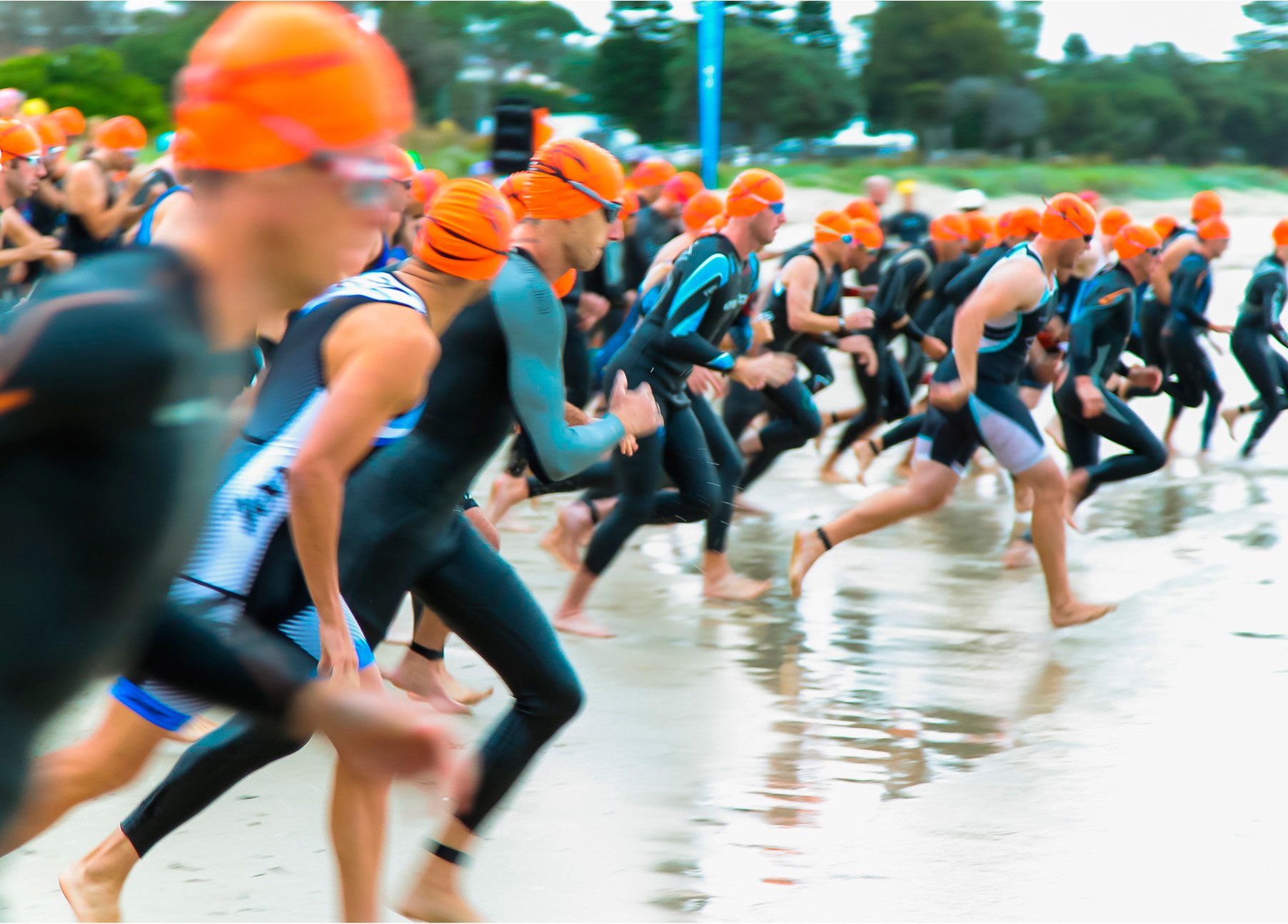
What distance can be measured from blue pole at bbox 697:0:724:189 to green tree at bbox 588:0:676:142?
788cm

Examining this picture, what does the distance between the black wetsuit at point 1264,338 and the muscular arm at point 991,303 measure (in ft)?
18.8

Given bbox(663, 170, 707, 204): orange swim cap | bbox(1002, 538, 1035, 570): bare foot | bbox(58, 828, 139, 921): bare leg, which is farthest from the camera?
bbox(663, 170, 707, 204): orange swim cap

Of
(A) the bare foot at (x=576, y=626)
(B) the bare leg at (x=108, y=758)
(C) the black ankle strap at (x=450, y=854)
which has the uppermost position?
(B) the bare leg at (x=108, y=758)

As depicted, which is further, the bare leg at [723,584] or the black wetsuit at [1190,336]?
the black wetsuit at [1190,336]

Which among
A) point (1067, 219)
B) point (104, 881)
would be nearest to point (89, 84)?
point (1067, 219)

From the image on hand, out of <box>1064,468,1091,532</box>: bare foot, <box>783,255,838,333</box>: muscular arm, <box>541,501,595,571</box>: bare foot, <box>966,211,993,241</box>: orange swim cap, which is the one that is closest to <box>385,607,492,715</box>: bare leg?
<box>541,501,595,571</box>: bare foot

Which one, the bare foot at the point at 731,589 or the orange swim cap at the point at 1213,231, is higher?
the orange swim cap at the point at 1213,231

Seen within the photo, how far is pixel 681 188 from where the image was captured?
526 inches

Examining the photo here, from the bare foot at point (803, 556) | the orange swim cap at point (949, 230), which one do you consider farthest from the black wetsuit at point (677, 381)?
the orange swim cap at point (949, 230)

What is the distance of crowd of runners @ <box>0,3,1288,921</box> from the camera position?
1.32 m

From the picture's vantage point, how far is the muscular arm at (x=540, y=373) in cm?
339

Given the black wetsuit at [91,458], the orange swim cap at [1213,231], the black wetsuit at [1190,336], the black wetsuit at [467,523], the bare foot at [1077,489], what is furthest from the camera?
the orange swim cap at [1213,231]

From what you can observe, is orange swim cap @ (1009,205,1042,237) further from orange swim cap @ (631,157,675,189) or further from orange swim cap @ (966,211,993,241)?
orange swim cap @ (631,157,675,189)

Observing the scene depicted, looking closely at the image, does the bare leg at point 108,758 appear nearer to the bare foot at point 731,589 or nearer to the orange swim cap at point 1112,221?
the bare foot at point 731,589
